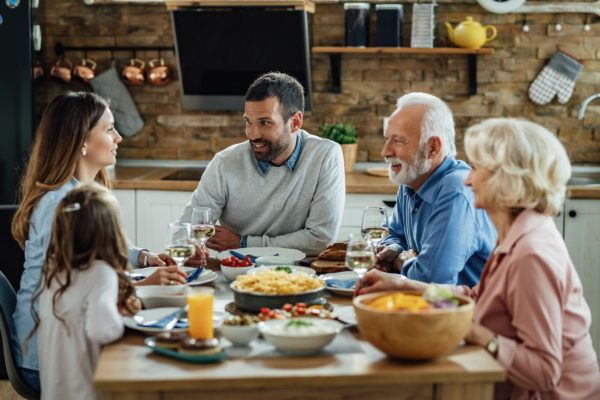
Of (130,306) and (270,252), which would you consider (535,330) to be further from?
(270,252)

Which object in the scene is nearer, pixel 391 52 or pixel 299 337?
pixel 299 337

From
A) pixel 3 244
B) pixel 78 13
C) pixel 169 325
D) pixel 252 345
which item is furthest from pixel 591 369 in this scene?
pixel 78 13

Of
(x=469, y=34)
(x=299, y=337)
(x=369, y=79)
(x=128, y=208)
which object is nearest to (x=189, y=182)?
(x=128, y=208)

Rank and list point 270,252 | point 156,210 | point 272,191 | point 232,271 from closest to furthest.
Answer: point 232,271
point 270,252
point 272,191
point 156,210

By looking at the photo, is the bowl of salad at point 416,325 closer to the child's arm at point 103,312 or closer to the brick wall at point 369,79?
the child's arm at point 103,312

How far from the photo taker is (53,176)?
264 centimetres

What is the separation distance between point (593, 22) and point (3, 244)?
3319 millimetres

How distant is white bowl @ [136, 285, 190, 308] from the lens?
232 centimetres

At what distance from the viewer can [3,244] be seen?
11.9ft

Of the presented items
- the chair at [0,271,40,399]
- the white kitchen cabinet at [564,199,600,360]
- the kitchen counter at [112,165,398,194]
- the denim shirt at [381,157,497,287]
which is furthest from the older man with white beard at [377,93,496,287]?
the white kitchen cabinet at [564,199,600,360]

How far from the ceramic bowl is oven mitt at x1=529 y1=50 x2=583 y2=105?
334cm

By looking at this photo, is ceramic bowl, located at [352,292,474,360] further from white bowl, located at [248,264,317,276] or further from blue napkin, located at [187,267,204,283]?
blue napkin, located at [187,267,204,283]

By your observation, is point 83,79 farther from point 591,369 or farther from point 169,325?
point 591,369

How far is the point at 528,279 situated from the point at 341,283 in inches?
26.7
